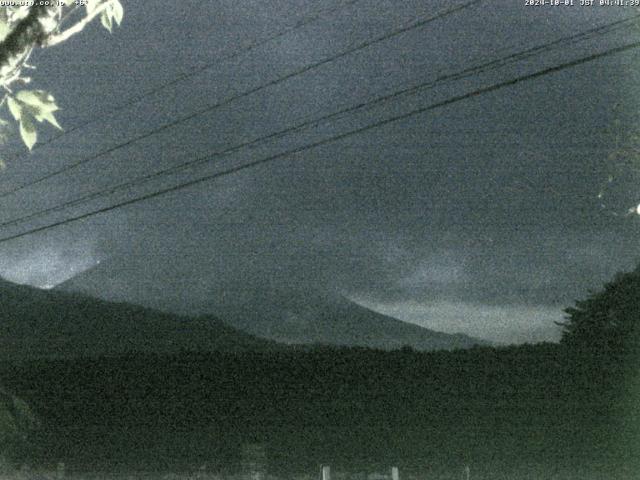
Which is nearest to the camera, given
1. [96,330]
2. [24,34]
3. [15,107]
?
[15,107]

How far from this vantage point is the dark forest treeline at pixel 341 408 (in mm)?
15352

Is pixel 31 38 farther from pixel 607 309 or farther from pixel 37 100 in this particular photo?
pixel 607 309

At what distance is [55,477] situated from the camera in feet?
61.0

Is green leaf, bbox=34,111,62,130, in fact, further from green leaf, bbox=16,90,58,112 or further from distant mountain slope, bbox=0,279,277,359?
distant mountain slope, bbox=0,279,277,359

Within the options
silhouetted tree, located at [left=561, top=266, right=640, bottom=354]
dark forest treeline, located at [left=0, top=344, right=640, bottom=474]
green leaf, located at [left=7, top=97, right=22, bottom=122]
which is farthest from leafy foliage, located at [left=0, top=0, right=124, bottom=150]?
silhouetted tree, located at [left=561, top=266, right=640, bottom=354]

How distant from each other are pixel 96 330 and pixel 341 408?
13842mm

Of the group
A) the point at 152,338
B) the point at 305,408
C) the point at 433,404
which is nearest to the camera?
the point at 433,404

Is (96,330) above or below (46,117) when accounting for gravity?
above

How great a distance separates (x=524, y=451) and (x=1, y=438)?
34.8 feet

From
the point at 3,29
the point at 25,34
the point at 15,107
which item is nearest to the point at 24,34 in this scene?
the point at 25,34

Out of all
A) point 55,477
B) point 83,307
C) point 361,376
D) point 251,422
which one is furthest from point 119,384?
point 83,307

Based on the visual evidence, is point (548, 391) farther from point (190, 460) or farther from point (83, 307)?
point (83, 307)

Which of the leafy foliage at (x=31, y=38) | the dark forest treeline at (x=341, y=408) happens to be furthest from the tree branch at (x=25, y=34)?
the dark forest treeline at (x=341, y=408)

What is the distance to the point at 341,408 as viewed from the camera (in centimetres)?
1697
